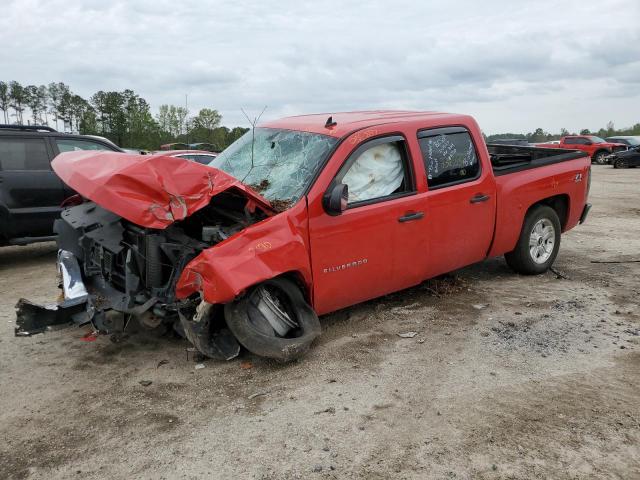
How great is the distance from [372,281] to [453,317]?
98 centimetres

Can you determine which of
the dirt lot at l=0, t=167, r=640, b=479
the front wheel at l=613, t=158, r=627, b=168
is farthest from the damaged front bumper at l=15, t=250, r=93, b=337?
the front wheel at l=613, t=158, r=627, b=168

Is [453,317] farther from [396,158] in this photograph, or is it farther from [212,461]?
[212,461]

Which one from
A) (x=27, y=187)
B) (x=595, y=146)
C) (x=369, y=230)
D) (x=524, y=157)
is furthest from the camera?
(x=595, y=146)

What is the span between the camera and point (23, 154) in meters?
7.48

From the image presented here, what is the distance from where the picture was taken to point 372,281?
4.71 m

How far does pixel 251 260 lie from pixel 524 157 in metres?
4.27

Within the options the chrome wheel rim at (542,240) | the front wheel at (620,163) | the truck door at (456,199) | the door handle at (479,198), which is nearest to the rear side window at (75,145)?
the truck door at (456,199)

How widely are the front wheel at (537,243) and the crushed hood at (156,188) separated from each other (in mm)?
3541

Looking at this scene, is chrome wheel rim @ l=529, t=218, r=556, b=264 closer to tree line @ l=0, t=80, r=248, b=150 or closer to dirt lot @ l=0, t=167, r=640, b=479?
dirt lot @ l=0, t=167, r=640, b=479

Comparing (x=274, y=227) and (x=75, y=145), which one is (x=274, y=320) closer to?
(x=274, y=227)

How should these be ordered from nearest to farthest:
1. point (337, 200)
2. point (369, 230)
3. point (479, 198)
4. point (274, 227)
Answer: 1. point (274, 227)
2. point (337, 200)
3. point (369, 230)
4. point (479, 198)

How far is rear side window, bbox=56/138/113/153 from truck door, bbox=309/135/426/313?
4.49m

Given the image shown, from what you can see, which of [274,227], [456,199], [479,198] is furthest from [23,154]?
Result: [479,198]

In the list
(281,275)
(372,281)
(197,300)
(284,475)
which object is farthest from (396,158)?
(284,475)
